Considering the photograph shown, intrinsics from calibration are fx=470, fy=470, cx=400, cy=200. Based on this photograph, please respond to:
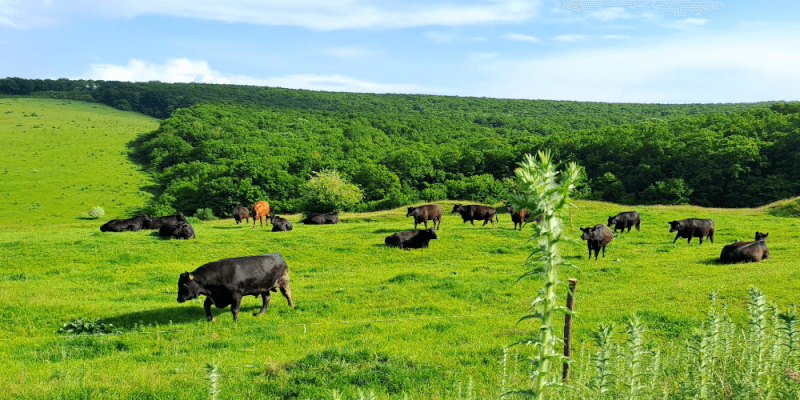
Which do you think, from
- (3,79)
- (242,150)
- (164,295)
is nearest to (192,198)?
(242,150)

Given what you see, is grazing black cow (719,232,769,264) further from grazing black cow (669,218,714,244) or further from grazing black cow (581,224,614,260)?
grazing black cow (669,218,714,244)

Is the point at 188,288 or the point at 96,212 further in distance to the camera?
the point at 96,212

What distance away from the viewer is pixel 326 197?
182 ft

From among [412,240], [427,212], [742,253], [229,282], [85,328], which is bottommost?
[85,328]

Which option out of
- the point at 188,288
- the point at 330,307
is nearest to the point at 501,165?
the point at 330,307

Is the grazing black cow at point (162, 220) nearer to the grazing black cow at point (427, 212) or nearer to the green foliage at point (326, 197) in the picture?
the grazing black cow at point (427, 212)

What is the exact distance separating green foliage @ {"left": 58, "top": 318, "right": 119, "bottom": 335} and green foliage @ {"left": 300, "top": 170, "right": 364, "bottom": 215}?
4248cm

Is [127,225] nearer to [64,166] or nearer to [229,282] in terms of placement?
[229,282]

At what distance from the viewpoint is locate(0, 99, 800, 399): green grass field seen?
27.2 ft

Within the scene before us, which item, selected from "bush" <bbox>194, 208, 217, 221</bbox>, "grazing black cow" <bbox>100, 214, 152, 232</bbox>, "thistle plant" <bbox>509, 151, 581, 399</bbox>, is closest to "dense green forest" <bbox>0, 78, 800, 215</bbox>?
"bush" <bbox>194, 208, 217, 221</bbox>

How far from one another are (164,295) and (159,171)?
10195cm

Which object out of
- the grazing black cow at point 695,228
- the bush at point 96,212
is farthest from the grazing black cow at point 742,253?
the bush at point 96,212

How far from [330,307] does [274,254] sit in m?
A: 2.55

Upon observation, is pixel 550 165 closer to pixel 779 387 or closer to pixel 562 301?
pixel 779 387
